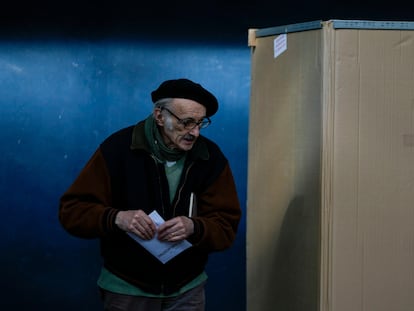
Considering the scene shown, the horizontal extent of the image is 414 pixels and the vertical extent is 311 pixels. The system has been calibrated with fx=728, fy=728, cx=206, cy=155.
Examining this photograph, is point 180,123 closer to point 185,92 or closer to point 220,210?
point 185,92

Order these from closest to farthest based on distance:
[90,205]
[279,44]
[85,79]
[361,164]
A: [361,164] → [90,205] → [279,44] → [85,79]

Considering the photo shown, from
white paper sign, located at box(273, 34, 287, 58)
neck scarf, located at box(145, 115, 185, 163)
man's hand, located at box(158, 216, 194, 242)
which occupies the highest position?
white paper sign, located at box(273, 34, 287, 58)

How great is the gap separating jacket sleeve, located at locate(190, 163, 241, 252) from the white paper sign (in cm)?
44

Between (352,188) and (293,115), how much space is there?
340 millimetres

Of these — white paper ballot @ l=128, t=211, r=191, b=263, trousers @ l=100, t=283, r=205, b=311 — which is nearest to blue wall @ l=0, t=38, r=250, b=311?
trousers @ l=100, t=283, r=205, b=311

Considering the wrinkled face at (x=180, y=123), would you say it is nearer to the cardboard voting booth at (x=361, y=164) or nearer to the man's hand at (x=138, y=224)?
the man's hand at (x=138, y=224)

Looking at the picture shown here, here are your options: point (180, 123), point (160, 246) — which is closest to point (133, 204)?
point (160, 246)

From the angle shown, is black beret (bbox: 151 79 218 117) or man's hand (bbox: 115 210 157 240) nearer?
man's hand (bbox: 115 210 157 240)

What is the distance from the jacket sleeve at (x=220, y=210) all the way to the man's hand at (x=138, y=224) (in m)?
0.19

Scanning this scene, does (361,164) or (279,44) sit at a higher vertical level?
(279,44)

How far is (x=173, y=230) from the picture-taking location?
2.33 meters

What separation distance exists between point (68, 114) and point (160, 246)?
143 centimetres

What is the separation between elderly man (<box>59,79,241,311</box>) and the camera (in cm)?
241

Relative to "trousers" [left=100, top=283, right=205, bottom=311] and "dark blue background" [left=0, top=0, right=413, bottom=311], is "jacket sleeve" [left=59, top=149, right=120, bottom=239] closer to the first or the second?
"trousers" [left=100, top=283, right=205, bottom=311]
